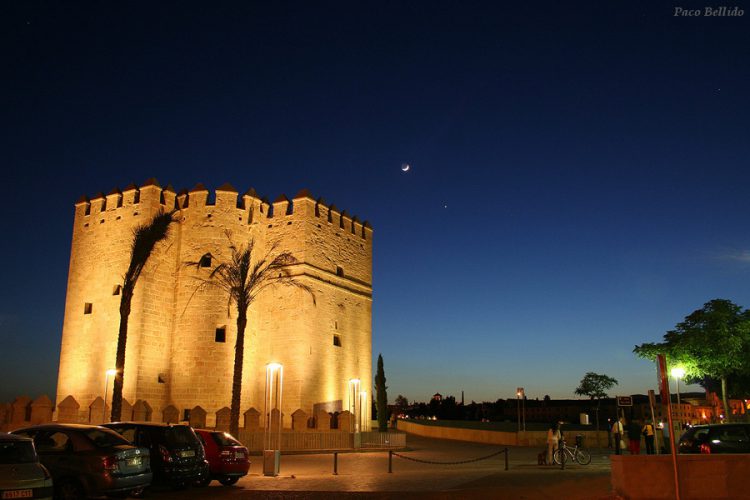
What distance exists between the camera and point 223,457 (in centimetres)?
1439

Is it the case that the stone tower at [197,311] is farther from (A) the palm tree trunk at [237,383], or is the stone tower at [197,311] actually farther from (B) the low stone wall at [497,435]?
(B) the low stone wall at [497,435]

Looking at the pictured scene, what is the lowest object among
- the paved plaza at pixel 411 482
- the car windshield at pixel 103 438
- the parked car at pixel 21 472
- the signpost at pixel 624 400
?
the paved plaza at pixel 411 482

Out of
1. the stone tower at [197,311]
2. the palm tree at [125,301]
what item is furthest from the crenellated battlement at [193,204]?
the palm tree at [125,301]

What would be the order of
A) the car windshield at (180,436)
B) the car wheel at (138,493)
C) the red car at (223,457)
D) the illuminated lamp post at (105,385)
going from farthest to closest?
the illuminated lamp post at (105,385)
the red car at (223,457)
the car windshield at (180,436)
the car wheel at (138,493)

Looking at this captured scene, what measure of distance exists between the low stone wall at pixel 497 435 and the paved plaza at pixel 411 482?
27.3 ft

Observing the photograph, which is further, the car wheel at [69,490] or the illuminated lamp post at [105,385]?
the illuminated lamp post at [105,385]

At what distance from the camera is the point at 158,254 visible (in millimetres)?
29266

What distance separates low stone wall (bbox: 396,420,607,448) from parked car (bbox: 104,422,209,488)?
65.2 ft

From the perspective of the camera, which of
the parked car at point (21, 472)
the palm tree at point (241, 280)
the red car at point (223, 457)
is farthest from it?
the palm tree at point (241, 280)

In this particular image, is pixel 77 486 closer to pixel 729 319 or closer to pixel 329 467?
pixel 329 467

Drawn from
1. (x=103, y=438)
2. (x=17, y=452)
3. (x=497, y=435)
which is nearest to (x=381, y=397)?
(x=497, y=435)

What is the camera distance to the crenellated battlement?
30219mm

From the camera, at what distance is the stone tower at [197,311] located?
28219mm

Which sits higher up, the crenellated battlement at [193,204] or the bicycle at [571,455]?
→ the crenellated battlement at [193,204]
